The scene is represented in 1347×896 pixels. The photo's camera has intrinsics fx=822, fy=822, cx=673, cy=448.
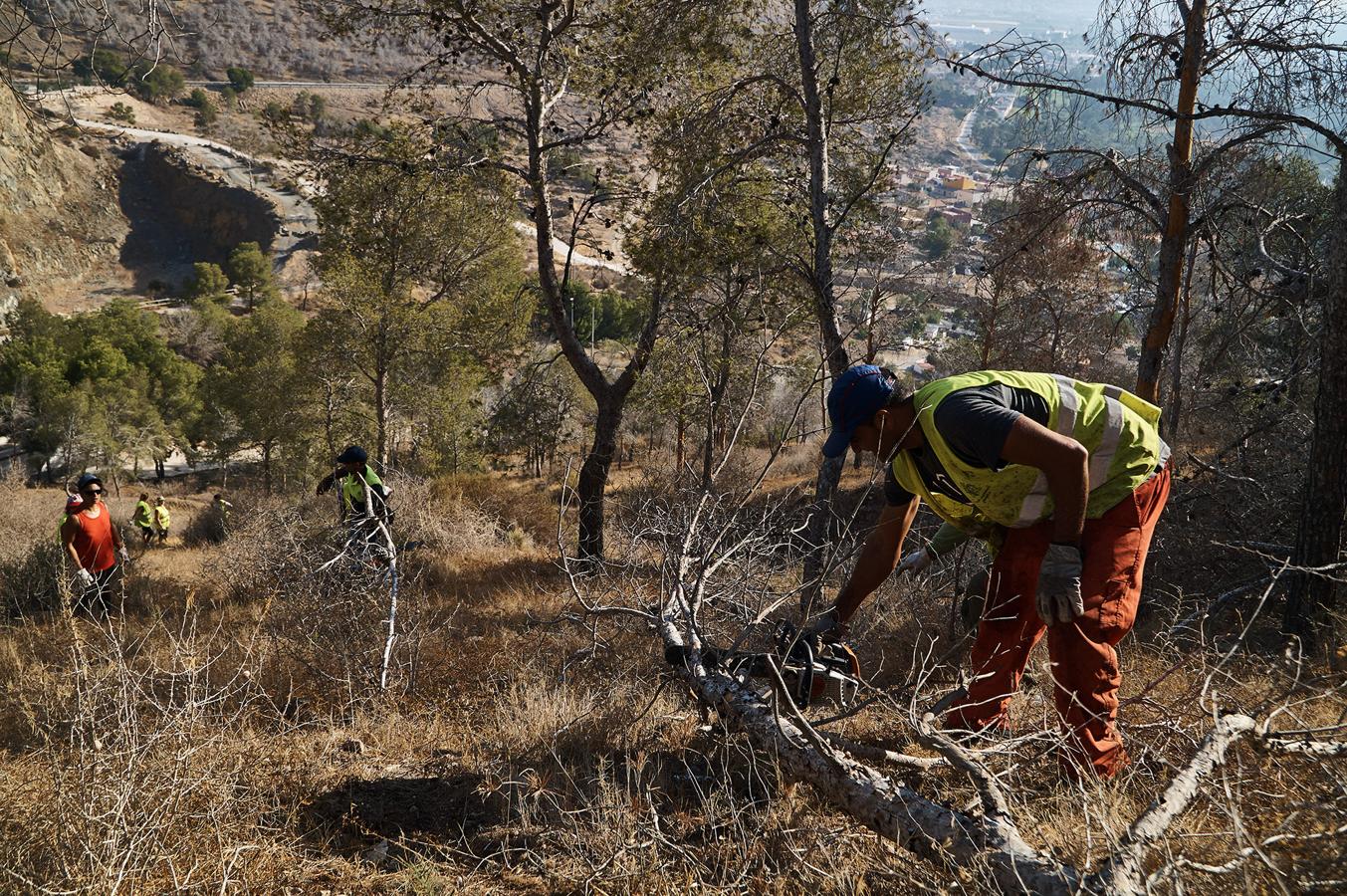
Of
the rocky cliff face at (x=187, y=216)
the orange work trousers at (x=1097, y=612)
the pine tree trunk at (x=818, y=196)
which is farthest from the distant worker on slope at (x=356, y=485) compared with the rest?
the rocky cliff face at (x=187, y=216)

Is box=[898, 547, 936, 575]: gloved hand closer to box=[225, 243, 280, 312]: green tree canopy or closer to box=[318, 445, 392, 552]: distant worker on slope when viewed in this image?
box=[318, 445, 392, 552]: distant worker on slope

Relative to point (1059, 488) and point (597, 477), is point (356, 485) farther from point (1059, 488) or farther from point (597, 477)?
point (1059, 488)

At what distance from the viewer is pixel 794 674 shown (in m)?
2.93

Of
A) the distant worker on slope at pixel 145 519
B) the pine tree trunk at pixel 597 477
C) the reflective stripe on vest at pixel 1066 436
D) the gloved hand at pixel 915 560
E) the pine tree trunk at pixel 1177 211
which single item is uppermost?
the pine tree trunk at pixel 1177 211

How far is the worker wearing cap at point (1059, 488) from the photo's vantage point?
271 cm

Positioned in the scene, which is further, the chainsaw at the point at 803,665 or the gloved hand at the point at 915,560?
the gloved hand at the point at 915,560

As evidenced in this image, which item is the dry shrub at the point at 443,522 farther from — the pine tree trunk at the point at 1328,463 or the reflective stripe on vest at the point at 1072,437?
the pine tree trunk at the point at 1328,463

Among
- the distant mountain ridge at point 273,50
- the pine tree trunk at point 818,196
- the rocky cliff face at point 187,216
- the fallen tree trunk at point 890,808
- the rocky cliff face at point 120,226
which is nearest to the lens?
the fallen tree trunk at point 890,808

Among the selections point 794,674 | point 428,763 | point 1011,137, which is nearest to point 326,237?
point 1011,137

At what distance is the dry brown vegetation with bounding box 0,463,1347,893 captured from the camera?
7.57ft

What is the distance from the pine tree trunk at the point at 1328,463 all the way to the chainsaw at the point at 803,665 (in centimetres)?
332

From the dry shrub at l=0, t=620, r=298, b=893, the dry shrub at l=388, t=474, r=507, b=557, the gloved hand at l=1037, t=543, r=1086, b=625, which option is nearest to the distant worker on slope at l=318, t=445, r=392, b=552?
Result: the dry shrub at l=388, t=474, r=507, b=557

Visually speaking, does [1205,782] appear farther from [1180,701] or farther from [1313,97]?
[1313,97]

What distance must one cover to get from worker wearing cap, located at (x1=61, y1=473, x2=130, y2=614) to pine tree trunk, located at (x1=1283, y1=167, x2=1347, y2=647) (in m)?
7.94
